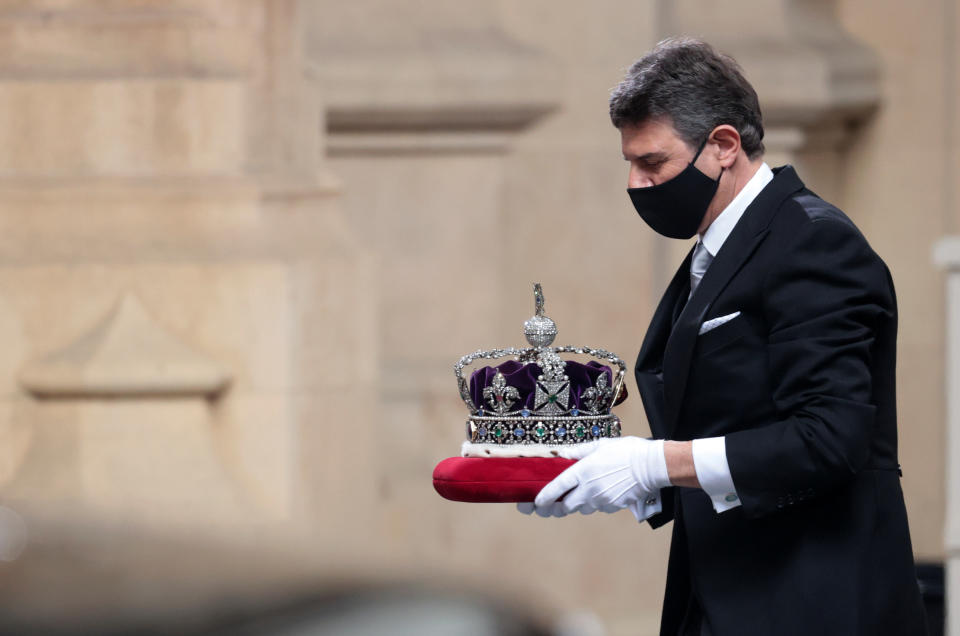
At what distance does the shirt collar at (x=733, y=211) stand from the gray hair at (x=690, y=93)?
2.8 inches

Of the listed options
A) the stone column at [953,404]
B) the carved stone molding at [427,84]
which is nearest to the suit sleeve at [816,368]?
the stone column at [953,404]

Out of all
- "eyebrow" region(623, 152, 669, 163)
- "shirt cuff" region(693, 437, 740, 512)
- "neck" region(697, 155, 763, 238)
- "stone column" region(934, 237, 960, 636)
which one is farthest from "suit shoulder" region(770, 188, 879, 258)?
"stone column" region(934, 237, 960, 636)

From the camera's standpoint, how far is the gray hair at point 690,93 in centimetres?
274

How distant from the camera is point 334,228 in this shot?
618 cm

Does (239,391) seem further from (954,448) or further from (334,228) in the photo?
(954,448)

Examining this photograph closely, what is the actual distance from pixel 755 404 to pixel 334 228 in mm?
3661

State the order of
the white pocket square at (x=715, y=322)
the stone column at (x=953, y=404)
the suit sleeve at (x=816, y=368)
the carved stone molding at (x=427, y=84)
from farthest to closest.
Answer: the carved stone molding at (x=427, y=84) < the stone column at (x=953, y=404) < the white pocket square at (x=715, y=322) < the suit sleeve at (x=816, y=368)

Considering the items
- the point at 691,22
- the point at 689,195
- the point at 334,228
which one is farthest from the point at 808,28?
the point at 689,195

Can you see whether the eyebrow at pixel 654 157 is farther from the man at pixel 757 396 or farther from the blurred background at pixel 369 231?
the blurred background at pixel 369 231

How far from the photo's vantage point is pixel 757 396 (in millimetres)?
2674

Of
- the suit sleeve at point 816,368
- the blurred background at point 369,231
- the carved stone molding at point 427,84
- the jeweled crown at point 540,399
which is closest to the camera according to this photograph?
the suit sleeve at point 816,368

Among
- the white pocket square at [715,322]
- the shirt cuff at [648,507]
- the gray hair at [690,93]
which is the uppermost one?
the gray hair at [690,93]

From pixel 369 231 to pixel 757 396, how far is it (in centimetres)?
425

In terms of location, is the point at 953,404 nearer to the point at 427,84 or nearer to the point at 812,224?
the point at 812,224
